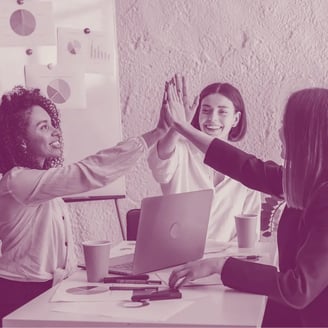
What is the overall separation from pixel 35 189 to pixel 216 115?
3.43ft

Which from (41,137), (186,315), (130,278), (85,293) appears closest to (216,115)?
(41,137)

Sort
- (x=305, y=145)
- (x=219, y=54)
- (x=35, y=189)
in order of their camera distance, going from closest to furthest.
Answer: (x=305, y=145)
(x=35, y=189)
(x=219, y=54)

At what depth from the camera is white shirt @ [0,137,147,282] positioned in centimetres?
157

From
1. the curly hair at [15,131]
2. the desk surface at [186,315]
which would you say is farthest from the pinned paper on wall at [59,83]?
the desk surface at [186,315]

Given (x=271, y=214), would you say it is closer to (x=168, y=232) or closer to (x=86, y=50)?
(x=168, y=232)

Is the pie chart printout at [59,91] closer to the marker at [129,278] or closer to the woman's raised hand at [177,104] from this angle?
the woman's raised hand at [177,104]

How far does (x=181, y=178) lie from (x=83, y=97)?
28.7 inches

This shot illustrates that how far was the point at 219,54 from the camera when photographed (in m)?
3.03

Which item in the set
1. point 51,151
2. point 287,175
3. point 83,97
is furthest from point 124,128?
point 287,175

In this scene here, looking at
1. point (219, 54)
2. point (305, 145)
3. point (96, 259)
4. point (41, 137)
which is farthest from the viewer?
point (219, 54)

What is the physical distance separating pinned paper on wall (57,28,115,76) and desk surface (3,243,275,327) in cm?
165

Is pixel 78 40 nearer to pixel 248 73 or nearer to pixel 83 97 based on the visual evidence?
pixel 83 97

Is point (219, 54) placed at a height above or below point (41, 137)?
above

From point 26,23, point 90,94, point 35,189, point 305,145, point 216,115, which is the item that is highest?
point 26,23
